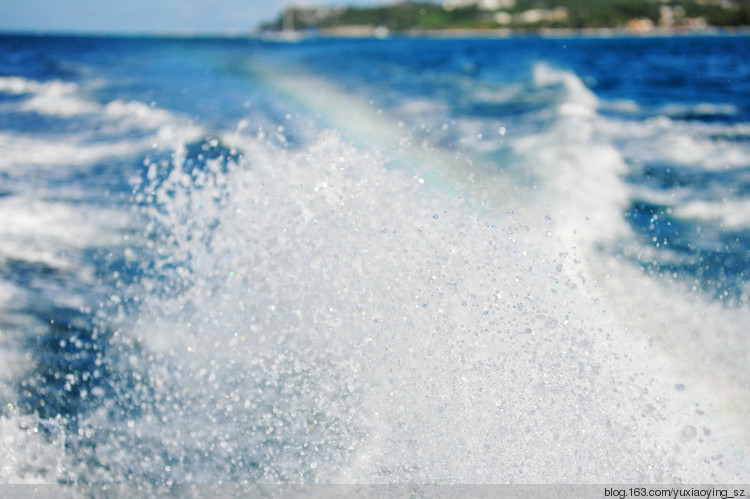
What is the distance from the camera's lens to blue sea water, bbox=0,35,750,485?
2375 millimetres

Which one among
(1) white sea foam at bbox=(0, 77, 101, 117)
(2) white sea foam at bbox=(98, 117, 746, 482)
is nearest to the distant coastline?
(1) white sea foam at bbox=(0, 77, 101, 117)

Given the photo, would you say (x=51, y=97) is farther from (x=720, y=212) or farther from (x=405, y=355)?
(x=720, y=212)

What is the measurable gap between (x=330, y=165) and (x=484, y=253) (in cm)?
133

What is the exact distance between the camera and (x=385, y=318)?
2873 mm

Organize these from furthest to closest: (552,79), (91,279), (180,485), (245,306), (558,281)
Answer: (552,79) → (91,279) → (245,306) → (558,281) → (180,485)

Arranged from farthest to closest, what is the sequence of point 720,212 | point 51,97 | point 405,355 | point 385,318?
point 51,97 → point 720,212 → point 385,318 → point 405,355

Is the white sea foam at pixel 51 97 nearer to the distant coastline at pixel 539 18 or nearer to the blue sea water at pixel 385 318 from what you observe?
the blue sea water at pixel 385 318

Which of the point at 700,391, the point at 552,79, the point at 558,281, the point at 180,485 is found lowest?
the point at 180,485

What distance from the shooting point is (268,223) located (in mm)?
3600

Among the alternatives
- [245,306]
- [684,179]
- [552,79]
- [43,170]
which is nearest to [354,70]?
[552,79]

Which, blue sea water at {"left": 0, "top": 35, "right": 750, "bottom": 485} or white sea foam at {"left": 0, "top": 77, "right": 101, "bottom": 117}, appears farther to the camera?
white sea foam at {"left": 0, "top": 77, "right": 101, "bottom": 117}

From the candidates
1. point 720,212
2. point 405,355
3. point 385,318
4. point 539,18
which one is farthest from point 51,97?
point 539,18

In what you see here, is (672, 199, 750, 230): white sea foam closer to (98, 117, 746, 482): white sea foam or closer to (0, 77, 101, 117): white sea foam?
(98, 117, 746, 482): white sea foam

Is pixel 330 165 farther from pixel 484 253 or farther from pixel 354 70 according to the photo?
pixel 354 70
